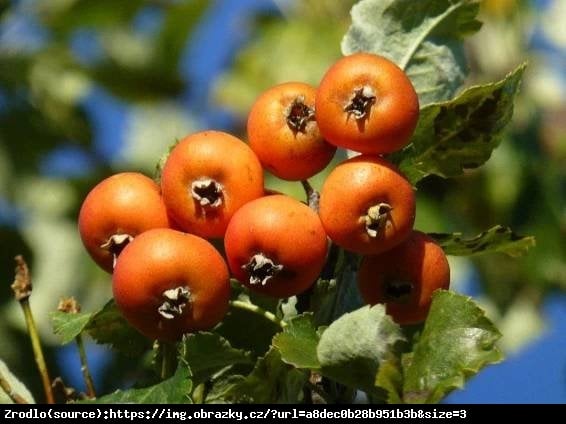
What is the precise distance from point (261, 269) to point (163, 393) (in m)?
0.23

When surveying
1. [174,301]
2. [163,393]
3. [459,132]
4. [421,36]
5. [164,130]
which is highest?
[164,130]

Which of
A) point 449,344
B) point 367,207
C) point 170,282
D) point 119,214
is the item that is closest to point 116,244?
point 119,214

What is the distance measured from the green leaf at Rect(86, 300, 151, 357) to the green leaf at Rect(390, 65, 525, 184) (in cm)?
51

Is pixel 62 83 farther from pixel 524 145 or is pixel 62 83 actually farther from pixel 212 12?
pixel 524 145

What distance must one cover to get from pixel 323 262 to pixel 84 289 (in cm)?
262

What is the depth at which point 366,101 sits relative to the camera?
1.73m

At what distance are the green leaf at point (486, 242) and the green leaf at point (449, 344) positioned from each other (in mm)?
234

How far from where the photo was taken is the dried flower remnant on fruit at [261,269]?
1672mm

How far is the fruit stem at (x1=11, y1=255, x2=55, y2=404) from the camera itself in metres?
1.82

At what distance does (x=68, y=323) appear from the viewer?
1806 mm

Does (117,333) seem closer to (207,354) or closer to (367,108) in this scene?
(207,354)

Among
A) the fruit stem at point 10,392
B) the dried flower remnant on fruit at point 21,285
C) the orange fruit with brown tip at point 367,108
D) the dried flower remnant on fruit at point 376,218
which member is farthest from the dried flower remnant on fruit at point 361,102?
the fruit stem at point 10,392

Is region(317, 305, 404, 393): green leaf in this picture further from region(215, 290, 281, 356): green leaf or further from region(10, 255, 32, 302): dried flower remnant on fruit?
region(10, 255, 32, 302): dried flower remnant on fruit

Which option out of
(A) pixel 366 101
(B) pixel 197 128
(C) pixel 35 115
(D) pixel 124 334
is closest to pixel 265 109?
(A) pixel 366 101
